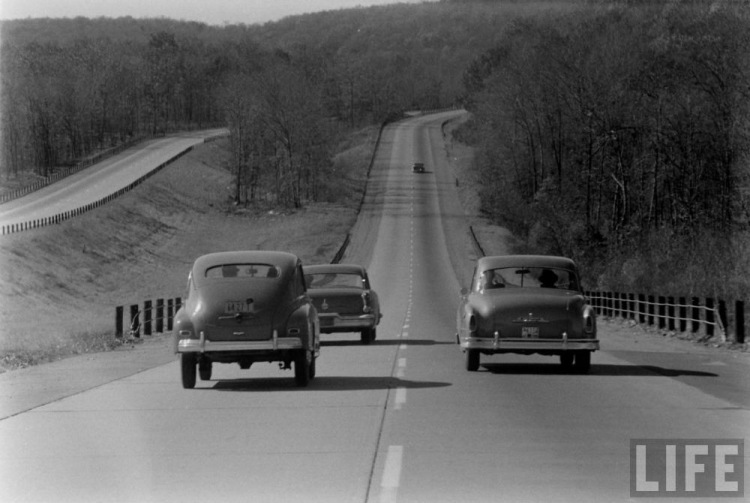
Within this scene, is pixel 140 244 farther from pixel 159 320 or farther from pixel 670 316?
pixel 670 316

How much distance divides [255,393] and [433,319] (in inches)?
952

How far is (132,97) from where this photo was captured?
557 feet

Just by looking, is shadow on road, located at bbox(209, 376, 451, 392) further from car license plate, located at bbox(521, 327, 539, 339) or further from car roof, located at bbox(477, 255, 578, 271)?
car roof, located at bbox(477, 255, 578, 271)

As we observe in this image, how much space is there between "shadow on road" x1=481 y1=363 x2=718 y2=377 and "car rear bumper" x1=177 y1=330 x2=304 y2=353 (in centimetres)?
418

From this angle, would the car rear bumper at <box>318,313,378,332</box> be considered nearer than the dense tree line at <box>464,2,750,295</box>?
Yes

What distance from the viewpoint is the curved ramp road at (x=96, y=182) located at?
9394cm

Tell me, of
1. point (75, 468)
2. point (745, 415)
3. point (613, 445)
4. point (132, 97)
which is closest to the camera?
point (75, 468)

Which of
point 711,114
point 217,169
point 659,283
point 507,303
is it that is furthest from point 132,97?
point 507,303

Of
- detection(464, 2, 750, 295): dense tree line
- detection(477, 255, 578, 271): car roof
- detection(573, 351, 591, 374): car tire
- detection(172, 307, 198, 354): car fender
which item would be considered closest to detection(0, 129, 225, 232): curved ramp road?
detection(464, 2, 750, 295): dense tree line

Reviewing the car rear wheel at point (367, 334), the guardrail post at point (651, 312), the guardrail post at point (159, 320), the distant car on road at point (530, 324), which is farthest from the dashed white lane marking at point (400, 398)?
the guardrail post at point (651, 312)

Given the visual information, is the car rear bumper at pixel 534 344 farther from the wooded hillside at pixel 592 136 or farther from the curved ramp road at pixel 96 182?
the curved ramp road at pixel 96 182

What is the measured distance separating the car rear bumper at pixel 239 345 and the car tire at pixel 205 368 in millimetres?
802

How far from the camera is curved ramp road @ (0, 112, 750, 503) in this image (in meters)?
9.52

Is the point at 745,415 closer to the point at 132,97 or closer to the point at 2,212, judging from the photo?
the point at 2,212
